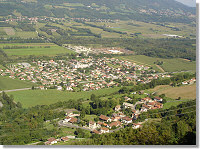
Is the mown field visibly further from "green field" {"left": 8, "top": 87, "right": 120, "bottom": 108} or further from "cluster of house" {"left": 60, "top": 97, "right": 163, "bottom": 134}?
"cluster of house" {"left": 60, "top": 97, "right": 163, "bottom": 134}

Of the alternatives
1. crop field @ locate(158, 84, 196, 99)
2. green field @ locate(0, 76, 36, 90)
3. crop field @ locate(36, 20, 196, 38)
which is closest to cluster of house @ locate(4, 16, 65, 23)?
crop field @ locate(36, 20, 196, 38)

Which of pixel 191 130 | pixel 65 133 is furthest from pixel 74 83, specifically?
pixel 191 130

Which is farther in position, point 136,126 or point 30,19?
point 30,19

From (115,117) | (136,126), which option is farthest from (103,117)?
(136,126)

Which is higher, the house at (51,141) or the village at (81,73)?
the house at (51,141)

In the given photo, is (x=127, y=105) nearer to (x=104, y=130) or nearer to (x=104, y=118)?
(x=104, y=118)

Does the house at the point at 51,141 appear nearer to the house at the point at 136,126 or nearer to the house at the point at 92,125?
the house at the point at 92,125

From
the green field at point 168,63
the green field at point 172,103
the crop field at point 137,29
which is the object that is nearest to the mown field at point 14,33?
the crop field at point 137,29
